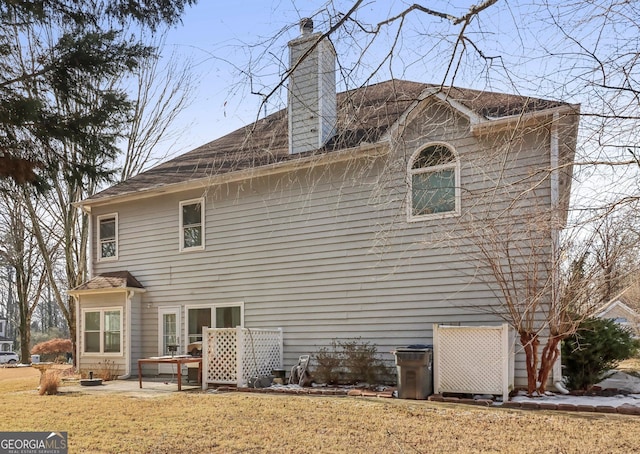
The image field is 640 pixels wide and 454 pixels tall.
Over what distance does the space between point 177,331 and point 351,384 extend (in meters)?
4.84

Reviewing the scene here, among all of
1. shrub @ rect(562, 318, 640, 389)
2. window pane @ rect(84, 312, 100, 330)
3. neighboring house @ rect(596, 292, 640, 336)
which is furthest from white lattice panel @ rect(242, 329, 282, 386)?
neighboring house @ rect(596, 292, 640, 336)

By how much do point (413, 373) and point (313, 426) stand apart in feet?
8.55

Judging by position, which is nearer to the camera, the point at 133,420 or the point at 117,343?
the point at 133,420

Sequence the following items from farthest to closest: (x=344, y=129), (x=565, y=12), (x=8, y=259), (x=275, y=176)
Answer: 1. (x=8, y=259)
2. (x=275, y=176)
3. (x=344, y=129)
4. (x=565, y=12)

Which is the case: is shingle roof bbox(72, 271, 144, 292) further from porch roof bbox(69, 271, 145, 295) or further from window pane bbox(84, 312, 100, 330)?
window pane bbox(84, 312, 100, 330)

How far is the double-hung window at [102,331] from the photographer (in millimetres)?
13062

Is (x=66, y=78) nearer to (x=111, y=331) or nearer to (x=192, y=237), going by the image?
(x=192, y=237)

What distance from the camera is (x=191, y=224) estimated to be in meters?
12.7

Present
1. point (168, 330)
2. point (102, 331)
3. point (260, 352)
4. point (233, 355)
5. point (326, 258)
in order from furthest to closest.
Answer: point (102, 331) < point (168, 330) < point (326, 258) < point (260, 352) < point (233, 355)

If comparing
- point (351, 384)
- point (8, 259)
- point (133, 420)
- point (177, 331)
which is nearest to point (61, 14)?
point (133, 420)

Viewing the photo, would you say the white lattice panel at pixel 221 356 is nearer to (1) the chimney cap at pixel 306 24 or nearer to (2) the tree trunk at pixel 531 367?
(2) the tree trunk at pixel 531 367

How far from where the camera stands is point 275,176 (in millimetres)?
11539

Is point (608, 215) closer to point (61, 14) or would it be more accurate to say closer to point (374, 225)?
point (61, 14)

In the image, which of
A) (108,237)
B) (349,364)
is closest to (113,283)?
(108,237)
